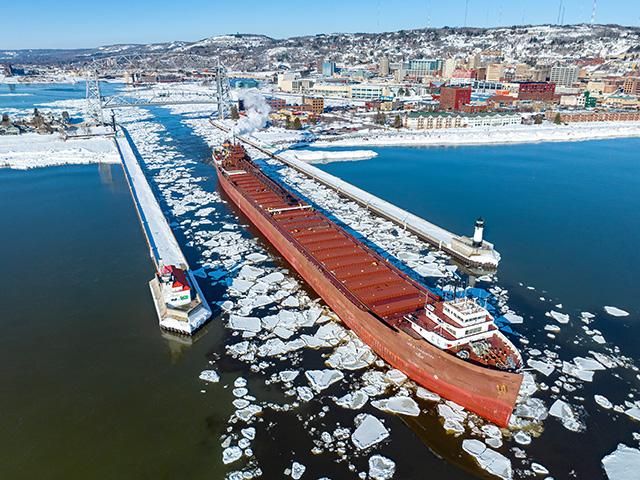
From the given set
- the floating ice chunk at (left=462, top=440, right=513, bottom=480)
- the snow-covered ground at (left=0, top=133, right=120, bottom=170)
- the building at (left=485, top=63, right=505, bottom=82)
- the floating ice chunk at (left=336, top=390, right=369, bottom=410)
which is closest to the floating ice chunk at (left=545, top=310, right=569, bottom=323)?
the floating ice chunk at (left=462, top=440, right=513, bottom=480)

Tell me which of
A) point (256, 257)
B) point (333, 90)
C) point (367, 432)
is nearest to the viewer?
point (367, 432)

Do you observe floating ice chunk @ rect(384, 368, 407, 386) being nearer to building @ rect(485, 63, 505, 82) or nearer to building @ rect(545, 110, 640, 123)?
building @ rect(545, 110, 640, 123)

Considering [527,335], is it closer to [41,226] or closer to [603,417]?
[603,417]

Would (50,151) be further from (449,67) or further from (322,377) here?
(449,67)

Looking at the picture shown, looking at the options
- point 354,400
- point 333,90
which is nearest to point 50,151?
point 354,400

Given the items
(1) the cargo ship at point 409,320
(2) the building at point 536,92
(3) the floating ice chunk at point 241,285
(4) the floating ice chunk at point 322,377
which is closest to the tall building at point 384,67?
(2) the building at point 536,92

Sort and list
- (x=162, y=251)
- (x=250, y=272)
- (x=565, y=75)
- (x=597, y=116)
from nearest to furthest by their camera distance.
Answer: (x=250, y=272) < (x=162, y=251) < (x=597, y=116) < (x=565, y=75)

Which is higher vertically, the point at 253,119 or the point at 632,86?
the point at 632,86
